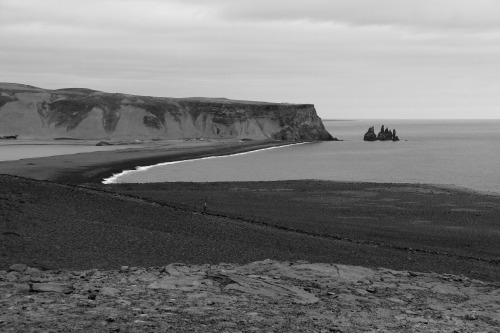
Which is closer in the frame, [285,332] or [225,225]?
[285,332]

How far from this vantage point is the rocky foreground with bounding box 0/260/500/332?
11.1 m

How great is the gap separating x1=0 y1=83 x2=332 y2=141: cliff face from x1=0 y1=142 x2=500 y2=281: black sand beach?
100063 millimetres

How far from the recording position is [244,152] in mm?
106500

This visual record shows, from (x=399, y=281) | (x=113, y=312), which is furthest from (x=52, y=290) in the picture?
(x=399, y=281)

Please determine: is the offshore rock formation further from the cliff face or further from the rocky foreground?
the rocky foreground

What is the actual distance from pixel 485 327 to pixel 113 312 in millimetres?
7218

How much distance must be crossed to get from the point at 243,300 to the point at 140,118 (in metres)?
134

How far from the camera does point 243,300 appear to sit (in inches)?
513

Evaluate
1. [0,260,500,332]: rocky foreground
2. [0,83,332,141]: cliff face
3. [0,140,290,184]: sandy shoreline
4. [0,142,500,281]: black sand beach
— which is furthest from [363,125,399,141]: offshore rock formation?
[0,260,500,332]: rocky foreground

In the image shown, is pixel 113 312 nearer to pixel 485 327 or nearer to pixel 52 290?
pixel 52 290

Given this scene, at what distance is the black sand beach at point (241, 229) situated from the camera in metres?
19.2

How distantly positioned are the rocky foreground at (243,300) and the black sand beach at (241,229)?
3.17 meters

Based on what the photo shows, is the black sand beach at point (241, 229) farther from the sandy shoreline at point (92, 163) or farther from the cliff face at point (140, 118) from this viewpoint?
the cliff face at point (140, 118)

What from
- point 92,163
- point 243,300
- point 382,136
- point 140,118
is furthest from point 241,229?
point 382,136
